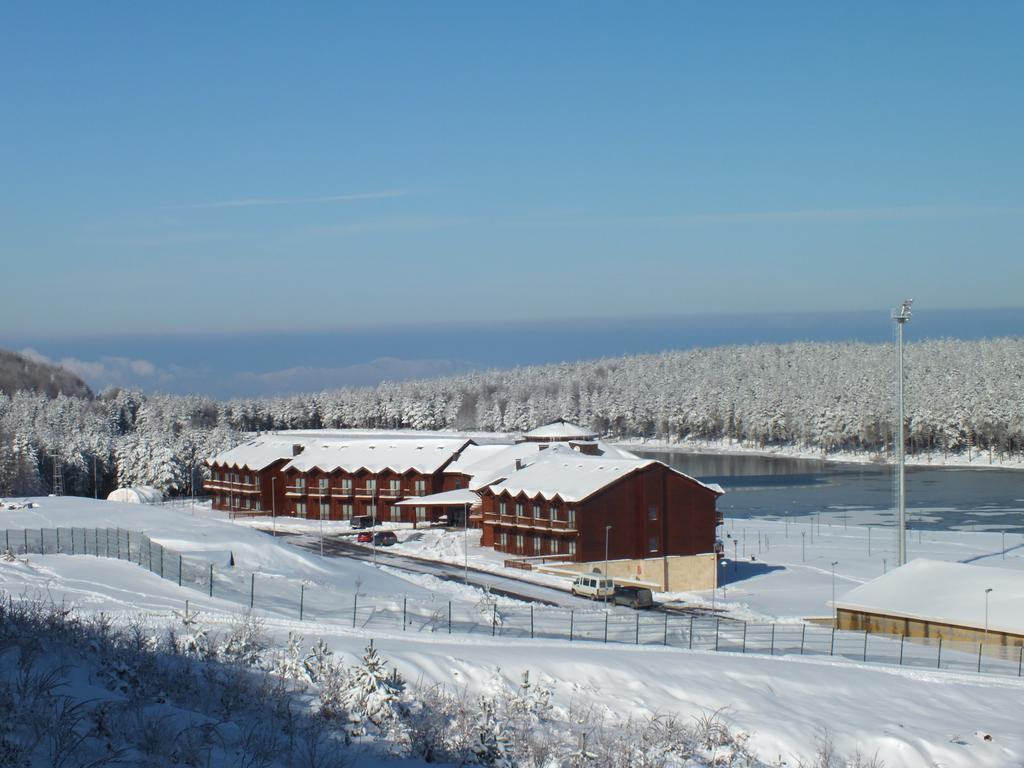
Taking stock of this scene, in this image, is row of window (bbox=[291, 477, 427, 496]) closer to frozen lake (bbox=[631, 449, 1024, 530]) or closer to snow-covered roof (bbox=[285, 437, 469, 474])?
snow-covered roof (bbox=[285, 437, 469, 474])

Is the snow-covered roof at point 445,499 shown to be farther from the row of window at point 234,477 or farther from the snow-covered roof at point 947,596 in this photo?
the snow-covered roof at point 947,596

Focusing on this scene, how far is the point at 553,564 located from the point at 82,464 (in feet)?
175

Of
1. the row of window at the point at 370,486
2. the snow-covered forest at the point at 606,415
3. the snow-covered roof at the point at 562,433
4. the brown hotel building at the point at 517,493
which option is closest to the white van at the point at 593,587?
the brown hotel building at the point at 517,493

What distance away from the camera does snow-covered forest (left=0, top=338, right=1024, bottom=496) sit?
88.8 meters

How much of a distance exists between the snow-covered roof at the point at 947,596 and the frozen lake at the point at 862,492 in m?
28.6

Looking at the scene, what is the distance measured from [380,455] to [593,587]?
3189cm

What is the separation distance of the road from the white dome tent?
16.7 meters

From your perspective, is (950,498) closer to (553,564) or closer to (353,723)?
(553,564)

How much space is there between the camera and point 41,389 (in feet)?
541

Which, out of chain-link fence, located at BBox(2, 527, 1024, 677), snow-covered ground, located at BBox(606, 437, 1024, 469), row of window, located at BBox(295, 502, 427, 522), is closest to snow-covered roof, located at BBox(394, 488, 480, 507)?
row of window, located at BBox(295, 502, 427, 522)

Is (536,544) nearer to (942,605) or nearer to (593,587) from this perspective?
(593,587)

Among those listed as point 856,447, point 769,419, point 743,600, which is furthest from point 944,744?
point 769,419

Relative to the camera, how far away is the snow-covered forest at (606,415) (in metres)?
88.8

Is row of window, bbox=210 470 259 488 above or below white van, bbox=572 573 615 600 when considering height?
above
